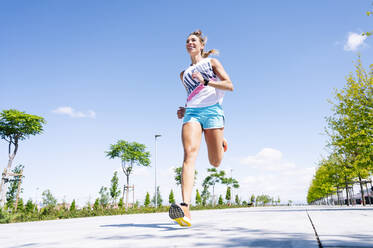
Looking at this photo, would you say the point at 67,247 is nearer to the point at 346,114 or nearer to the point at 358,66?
the point at 346,114

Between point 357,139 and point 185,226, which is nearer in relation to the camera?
point 185,226

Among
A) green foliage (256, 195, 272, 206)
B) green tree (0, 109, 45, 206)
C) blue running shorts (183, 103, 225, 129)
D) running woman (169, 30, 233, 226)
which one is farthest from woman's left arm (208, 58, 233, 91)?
green foliage (256, 195, 272, 206)

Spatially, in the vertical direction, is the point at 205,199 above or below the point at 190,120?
below

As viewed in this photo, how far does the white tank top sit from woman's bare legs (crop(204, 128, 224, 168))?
37 centimetres

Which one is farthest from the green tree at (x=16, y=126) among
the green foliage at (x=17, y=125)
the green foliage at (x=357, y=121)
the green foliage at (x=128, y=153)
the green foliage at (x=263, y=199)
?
the green foliage at (x=263, y=199)

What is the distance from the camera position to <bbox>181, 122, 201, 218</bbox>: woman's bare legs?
3039 millimetres

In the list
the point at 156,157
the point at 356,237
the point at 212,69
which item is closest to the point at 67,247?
the point at 356,237

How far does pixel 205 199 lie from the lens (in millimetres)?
39000

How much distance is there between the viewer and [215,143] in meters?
3.60

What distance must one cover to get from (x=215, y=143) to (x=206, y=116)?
39cm

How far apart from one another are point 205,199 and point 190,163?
37.4 m

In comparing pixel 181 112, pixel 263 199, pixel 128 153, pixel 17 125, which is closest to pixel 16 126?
pixel 17 125

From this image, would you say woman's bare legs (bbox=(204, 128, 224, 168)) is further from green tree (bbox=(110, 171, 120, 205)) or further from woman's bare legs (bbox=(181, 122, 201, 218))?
green tree (bbox=(110, 171, 120, 205))

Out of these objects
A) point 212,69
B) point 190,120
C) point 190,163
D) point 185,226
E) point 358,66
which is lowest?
point 185,226
